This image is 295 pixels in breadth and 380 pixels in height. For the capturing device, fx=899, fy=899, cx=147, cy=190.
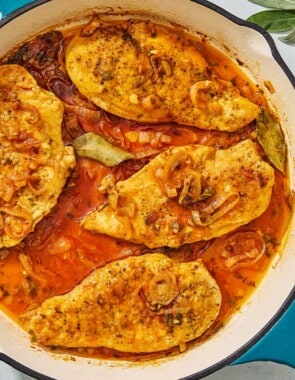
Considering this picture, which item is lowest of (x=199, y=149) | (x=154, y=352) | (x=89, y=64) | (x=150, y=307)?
(x=154, y=352)

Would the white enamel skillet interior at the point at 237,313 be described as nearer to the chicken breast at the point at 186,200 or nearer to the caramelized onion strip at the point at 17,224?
the chicken breast at the point at 186,200

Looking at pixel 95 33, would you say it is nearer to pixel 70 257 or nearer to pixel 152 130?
pixel 152 130

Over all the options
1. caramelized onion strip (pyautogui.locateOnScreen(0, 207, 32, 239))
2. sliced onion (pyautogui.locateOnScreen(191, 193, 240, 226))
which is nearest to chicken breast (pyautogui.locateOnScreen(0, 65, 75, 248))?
caramelized onion strip (pyautogui.locateOnScreen(0, 207, 32, 239))

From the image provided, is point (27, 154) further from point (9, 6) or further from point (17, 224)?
point (9, 6)

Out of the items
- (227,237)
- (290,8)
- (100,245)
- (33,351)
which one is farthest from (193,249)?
(290,8)

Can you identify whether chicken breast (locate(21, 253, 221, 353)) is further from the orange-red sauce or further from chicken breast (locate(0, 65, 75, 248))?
chicken breast (locate(0, 65, 75, 248))

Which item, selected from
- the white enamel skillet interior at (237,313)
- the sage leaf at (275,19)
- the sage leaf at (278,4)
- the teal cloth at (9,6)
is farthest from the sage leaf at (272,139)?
the teal cloth at (9,6)
